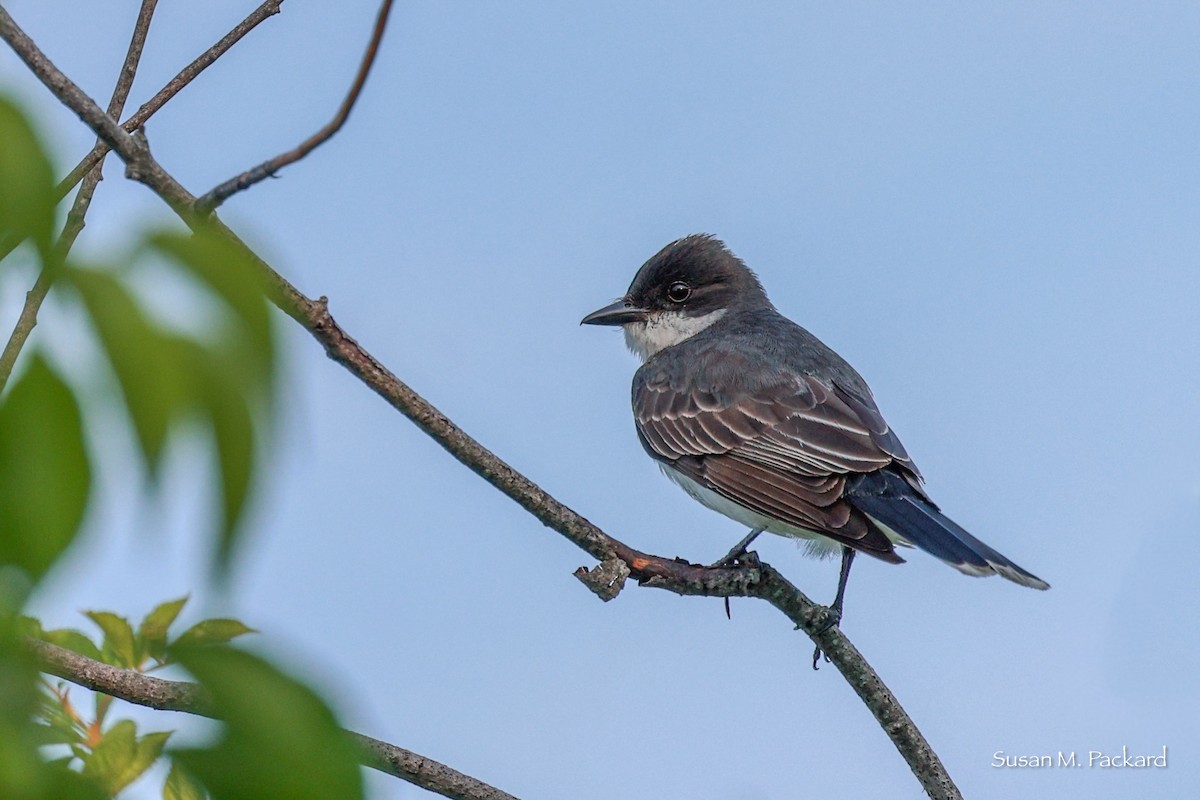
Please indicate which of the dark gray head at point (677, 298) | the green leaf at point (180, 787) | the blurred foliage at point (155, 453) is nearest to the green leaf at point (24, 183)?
the blurred foliage at point (155, 453)

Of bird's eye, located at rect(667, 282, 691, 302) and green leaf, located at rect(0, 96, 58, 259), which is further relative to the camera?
bird's eye, located at rect(667, 282, 691, 302)

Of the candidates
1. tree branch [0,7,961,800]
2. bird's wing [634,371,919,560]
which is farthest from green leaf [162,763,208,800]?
bird's wing [634,371,919,560]

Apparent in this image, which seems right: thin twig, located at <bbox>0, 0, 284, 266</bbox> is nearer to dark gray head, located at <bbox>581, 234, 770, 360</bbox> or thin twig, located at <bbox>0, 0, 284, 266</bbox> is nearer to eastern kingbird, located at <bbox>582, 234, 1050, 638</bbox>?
eastern kingbird, located at <bbox>582, 234, 1050, 638</bbox>

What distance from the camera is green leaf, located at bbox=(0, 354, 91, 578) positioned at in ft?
4.51

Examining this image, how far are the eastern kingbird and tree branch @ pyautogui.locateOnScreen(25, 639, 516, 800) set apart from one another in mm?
2770

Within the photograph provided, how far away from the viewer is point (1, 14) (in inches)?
96.5

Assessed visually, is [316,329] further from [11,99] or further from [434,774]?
[11,99]

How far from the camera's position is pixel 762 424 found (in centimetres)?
770

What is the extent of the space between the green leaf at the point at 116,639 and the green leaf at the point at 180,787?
102 cm

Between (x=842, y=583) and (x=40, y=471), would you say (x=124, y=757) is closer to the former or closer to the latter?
(x=40, y=471)

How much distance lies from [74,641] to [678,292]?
6449 millimetres

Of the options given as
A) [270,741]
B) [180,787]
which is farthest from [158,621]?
[270,741]

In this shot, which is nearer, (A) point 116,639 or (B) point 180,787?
(B) point 180,787

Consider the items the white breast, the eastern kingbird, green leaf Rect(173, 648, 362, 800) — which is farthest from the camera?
the white breast
